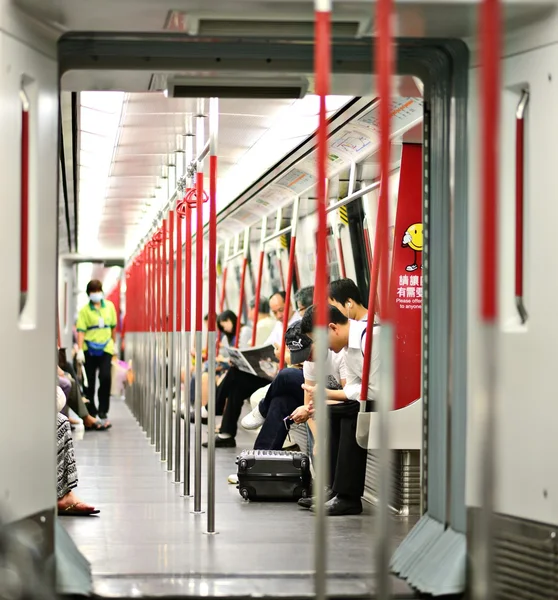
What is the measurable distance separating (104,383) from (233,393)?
337 cm

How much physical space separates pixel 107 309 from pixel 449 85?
37.1ft

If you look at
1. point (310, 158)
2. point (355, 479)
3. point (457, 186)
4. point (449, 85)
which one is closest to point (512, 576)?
point (457, 186)

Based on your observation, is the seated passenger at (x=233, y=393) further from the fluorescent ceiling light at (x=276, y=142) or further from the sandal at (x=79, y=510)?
the sandal at (x=79, y=510)

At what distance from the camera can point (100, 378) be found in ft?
50.1

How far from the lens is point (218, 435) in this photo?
480 inches

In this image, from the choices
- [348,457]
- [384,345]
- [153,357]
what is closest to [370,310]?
[348,457]

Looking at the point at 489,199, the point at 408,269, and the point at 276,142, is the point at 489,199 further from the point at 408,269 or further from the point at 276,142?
the point at 276,142

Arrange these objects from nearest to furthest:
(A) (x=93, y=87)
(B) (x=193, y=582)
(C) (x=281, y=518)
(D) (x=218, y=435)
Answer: (B) (x=193, y=582)
(A) (x=93, y=87)
(C) (x=281, y=518)
(D) (x=218, y=435)

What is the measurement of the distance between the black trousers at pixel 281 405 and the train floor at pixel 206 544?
44 centimetres

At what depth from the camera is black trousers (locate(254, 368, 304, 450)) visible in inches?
348

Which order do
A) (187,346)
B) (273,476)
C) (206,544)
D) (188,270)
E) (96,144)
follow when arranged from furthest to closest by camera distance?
(96,144), (187,346), (188,270), (273,476), (206,544)

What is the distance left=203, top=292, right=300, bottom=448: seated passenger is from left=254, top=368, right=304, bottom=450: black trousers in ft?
9.23

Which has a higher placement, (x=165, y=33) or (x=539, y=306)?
(x=165, y=33)

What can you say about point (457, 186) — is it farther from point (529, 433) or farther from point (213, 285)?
point (213, 285)
